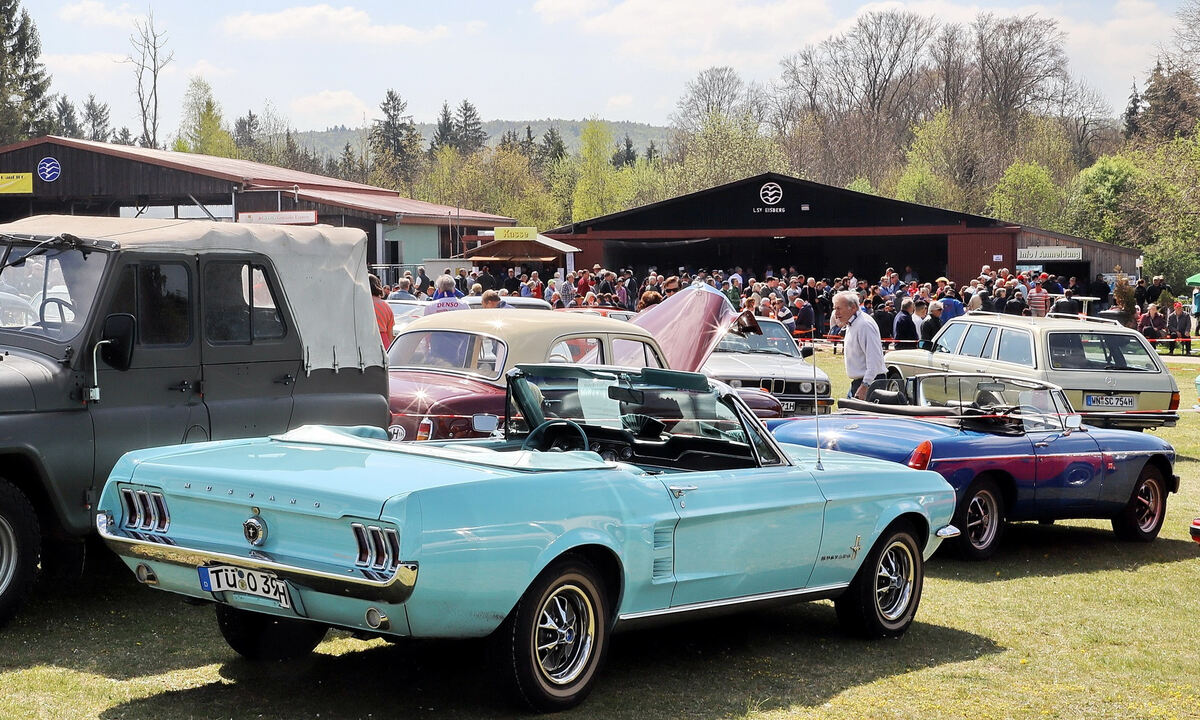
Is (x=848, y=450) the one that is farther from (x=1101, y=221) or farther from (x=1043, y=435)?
(x=1101, y=221)

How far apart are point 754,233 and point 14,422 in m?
46.5

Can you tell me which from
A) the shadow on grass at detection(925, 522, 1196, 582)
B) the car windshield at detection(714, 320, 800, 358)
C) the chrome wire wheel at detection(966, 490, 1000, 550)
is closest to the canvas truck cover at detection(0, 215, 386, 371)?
the shadow on grass at detection(925, 522, 1196, 582)

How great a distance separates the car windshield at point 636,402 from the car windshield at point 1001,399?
165 inches

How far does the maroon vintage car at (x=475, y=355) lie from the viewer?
9.76m

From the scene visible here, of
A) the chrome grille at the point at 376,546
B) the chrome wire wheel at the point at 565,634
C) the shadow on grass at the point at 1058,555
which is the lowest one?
the shadow on grass at the point at 1058,555

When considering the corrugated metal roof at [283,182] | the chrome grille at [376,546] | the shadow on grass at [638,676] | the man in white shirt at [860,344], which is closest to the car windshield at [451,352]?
the shadow on grass at [638,676]

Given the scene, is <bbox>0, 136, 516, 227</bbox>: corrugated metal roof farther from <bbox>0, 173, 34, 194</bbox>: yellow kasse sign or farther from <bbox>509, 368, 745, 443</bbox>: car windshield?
<bbox>509, 368, 745, 443</bbox>: car windshield

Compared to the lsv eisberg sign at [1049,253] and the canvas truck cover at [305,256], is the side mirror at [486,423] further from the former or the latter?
the lsv eisberg sign at [1049,253]

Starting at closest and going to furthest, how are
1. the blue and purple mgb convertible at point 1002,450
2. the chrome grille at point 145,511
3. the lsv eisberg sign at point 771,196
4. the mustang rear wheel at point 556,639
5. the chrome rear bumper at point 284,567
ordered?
the chrome rear bumper at point 284,567 → the mustang rear wheel at point 556,639 → the chrome grille at point 145,511 → the blue and purple mgb convertible at point 1002,450 → the lsv eisberg sign at point 771,196

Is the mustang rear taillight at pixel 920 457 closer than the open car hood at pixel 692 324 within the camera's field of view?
Yes

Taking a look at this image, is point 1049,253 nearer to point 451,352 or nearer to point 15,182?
point 15,182

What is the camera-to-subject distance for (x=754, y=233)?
5203 centimetres

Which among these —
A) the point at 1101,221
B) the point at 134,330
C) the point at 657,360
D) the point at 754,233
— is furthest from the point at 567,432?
the point at 1101,221

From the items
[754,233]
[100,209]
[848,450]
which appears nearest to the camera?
[848,450]
